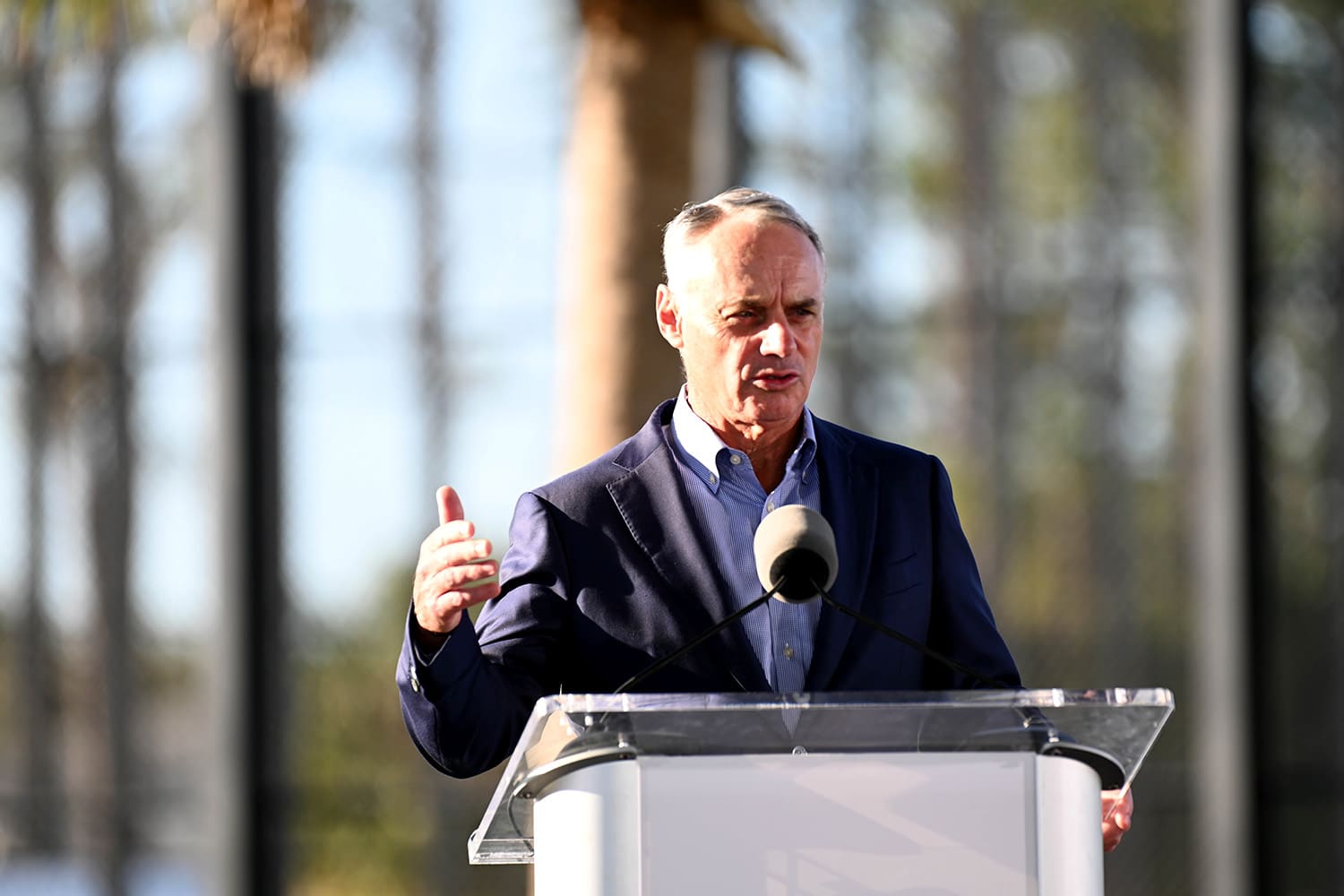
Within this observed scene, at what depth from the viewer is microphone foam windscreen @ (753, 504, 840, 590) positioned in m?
1.90

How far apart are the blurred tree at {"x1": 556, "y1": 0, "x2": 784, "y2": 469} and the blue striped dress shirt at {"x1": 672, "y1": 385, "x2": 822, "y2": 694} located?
226 cm

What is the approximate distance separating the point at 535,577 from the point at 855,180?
5807 mm

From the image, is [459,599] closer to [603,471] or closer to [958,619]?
[603,471]

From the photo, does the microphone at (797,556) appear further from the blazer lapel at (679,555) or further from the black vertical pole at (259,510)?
the black vertical pole at (259,510)

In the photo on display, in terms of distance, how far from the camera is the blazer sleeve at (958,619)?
89.7 inches

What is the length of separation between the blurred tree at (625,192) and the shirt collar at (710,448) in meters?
2.23

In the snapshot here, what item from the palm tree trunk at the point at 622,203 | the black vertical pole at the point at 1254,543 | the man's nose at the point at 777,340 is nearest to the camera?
the man's nose at the point at 777,340

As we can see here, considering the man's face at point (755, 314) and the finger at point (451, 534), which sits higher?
the man's face at point (755, 314)

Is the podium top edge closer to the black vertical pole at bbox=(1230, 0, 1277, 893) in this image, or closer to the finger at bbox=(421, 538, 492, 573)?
the finger at bbox=(421, 538, 492, 573)

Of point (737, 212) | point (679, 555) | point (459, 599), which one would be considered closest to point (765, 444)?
point (679, 555)

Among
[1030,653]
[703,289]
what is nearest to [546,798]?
[703,289]

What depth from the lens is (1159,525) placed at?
7.86m

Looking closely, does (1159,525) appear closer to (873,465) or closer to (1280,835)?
(1280,835)

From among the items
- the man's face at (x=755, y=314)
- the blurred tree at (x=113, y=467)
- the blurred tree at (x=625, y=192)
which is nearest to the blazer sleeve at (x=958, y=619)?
the man's face at (x=755, y=314)
